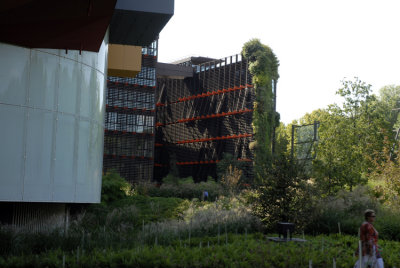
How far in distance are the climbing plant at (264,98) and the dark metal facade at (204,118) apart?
1.53 m

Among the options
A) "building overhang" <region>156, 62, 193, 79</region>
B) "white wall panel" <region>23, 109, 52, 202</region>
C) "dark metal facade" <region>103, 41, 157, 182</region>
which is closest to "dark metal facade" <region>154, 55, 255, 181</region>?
"building overhang" <region>156, 62, 193, 79</region>

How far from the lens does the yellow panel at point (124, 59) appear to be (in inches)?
1074

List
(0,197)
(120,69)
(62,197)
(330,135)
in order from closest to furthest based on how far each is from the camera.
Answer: (0,197) → (62,197) → (120,69) → (330,135)

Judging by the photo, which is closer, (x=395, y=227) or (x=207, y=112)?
(x=395, y=227)

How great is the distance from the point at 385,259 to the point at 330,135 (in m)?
17.5

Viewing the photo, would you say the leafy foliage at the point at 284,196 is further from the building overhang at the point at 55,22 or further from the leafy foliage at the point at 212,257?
the building overhang at the point at 55,22

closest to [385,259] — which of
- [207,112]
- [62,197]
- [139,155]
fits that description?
[62,197]

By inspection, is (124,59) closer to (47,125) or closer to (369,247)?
(47,125)

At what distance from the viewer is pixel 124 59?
2750cm

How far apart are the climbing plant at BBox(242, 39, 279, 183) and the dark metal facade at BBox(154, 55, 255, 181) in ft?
5.02

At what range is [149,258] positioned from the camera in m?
11.4

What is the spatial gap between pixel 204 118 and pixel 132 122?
751 centimetres

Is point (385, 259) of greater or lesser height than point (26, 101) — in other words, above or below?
below

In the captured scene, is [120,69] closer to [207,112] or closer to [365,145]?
[365,145]
